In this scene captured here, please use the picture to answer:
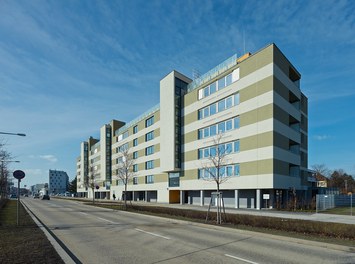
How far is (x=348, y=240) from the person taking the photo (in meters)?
12.4

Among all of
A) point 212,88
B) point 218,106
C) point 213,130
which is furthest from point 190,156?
point 212,88

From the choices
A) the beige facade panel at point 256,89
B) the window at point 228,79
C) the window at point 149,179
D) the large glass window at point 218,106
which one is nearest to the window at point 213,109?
the large glass window at point 218,106

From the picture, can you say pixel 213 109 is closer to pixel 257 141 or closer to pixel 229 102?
pixel 229 102

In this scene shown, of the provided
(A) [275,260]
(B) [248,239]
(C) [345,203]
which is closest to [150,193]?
(C) [345,203]

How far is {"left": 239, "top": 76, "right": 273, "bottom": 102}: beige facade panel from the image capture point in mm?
35156

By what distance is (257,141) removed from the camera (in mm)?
35938

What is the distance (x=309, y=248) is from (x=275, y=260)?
9.24 ft

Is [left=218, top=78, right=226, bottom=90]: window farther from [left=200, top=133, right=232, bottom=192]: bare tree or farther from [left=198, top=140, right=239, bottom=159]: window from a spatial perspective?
[left=198, top=140, right=239, bottom=159]: window

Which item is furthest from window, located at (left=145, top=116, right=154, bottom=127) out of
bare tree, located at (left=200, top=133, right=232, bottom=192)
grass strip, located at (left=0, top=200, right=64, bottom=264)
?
grass strip, located at (left=0, top=200, right=64, bottom=264)

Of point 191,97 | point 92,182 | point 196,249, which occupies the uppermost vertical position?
point 191,97

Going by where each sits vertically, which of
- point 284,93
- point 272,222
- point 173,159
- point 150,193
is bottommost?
point 150,193

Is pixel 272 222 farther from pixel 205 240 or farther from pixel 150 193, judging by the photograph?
pixel 150 193

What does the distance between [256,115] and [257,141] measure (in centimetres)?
305

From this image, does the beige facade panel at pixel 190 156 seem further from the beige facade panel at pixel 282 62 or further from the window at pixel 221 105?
the beige facade panel at pixel 282 62
